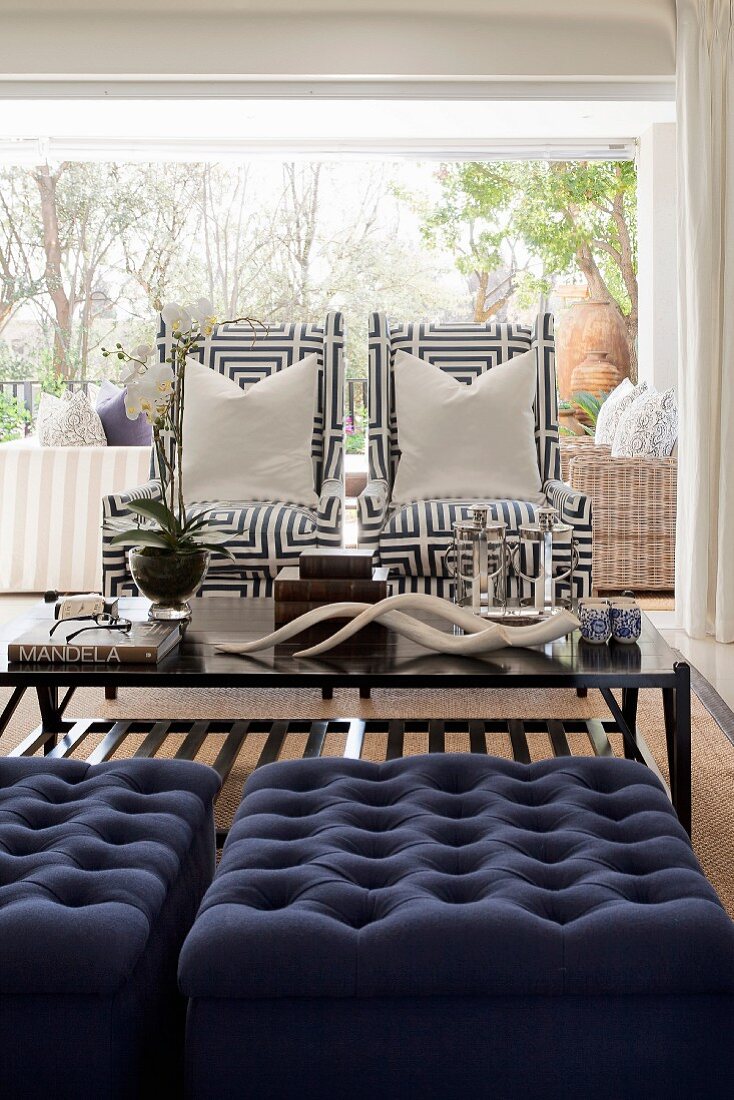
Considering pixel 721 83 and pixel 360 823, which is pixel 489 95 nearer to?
pixel 721 83

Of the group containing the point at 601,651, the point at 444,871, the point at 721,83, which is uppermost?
the point at 721,83

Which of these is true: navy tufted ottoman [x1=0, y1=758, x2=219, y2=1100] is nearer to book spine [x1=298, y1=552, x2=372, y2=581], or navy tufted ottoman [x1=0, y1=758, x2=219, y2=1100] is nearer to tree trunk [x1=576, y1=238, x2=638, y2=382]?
book spine [x1=298, y1=552, x2=372, y2=581]

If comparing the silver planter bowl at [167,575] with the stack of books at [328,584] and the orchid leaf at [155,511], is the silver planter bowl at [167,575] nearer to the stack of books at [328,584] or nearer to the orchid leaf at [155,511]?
the orchid leaf at [155,511]

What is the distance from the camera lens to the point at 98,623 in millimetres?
2473

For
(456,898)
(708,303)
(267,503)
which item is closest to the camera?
(456,898)

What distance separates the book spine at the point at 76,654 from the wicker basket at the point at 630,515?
9.82ft

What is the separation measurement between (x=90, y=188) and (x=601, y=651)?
7273 millimetres

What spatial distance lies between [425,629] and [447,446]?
5.52 ft

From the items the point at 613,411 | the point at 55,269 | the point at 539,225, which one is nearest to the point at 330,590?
the point at 613,411

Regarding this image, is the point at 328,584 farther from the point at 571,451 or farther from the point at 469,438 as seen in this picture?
the point at 571,451

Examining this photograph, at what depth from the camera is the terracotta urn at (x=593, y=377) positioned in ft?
26.0

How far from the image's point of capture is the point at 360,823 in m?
1.64

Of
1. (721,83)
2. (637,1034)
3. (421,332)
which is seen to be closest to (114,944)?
(637,1034)

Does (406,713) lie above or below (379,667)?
below
